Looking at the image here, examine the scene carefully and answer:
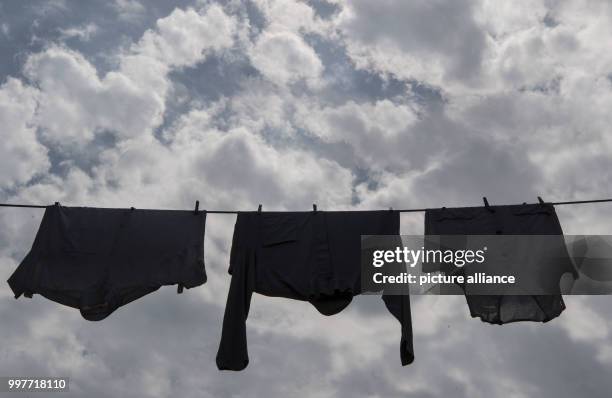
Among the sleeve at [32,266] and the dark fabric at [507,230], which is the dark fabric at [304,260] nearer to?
the dark fabric at [507,230]

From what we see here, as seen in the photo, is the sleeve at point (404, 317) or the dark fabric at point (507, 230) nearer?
the sleeve at point (404, 317)

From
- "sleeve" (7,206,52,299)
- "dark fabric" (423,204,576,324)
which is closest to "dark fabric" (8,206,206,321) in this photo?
"sleeve" (7,206,52,299)

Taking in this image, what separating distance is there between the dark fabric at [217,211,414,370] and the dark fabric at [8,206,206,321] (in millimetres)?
606

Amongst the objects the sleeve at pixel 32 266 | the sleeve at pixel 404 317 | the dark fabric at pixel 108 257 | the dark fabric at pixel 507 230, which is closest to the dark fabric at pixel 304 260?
the sleeve at pixel 404 317

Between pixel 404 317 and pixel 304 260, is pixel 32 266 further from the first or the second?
pixel 404 317

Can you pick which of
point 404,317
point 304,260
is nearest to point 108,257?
point 304,260

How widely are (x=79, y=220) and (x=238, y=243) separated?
223 centimetres

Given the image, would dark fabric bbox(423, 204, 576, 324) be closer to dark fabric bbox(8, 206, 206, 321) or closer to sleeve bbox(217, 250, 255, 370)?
sleeve bbox(217, 250, 255, 370)

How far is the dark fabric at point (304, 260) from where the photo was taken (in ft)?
25.1

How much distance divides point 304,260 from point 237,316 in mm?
1181

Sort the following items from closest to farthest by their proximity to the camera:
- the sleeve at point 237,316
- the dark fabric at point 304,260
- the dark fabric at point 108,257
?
the sleeve at point 237,316
the dark fabric at point 304,260
the dark fabric at point 108,257

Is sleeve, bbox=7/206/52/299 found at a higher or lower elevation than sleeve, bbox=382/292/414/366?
higher

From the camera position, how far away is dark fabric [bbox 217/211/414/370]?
766 cm

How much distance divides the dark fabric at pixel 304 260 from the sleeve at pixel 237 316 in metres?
0.01
